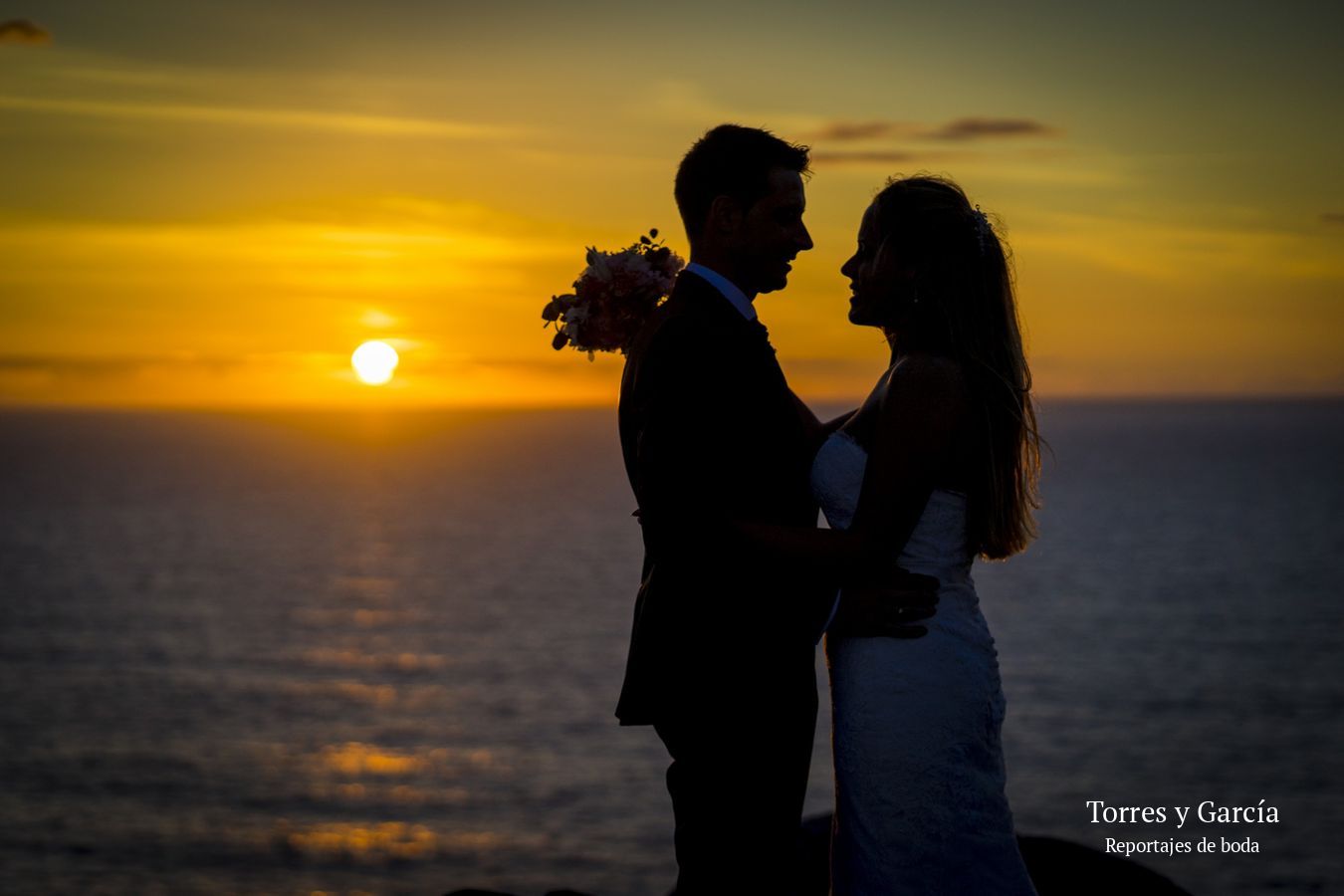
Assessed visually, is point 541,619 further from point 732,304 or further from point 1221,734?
point 732,304

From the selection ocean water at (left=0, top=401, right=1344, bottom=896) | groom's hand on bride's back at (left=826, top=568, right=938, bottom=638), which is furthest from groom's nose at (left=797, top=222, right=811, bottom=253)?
ocean water at (left=0, top=401, right=1344, bottom=896)

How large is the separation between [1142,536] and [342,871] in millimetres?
Answer: 89923

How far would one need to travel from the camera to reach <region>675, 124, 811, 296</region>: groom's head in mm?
4465

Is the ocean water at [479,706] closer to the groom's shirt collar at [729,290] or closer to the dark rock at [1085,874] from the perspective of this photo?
the dark rock at [1085,874]

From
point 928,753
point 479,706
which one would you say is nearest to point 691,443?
point 928,753

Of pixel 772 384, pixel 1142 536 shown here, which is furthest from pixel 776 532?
pixel 1142 536

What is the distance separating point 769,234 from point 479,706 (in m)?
62.7

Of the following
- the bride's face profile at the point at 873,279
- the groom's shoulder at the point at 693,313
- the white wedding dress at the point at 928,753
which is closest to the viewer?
the groom's shoulder at the point at 693,313

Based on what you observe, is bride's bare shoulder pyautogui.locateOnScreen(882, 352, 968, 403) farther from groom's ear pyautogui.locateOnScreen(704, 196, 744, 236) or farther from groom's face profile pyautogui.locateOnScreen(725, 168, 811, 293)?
groom's ear pyautogui.locateOnScreen(704, 196, 744, 236)

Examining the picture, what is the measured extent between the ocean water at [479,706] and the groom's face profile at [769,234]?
3780cm

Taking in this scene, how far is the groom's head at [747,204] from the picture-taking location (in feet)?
Answer: 14.6

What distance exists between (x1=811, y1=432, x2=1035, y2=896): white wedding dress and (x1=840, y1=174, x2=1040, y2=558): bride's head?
0.17 m

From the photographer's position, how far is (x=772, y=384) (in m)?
4.30

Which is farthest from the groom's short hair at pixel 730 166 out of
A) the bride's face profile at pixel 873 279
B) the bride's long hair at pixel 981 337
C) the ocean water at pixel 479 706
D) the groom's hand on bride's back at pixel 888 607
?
the ocean water at pixel 479 706
